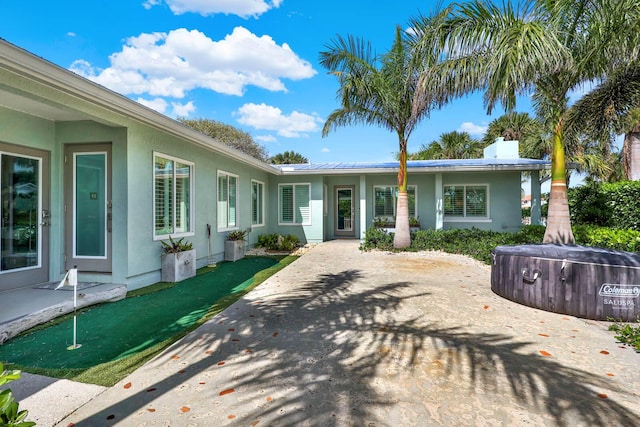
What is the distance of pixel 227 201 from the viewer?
9.37 metres

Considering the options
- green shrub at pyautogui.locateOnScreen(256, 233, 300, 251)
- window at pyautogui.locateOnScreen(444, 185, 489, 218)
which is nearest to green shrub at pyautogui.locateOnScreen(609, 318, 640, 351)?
green shrub at pyautogui.locateOnScreen(256, 233, 300, 251)

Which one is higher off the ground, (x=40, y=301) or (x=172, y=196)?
(x=172, y=196)

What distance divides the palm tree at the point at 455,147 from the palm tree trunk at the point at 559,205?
1552 centimetres

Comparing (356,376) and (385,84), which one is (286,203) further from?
(356,376)

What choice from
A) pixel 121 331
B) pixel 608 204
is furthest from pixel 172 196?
pixel 608 204

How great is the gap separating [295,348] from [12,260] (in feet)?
16.2

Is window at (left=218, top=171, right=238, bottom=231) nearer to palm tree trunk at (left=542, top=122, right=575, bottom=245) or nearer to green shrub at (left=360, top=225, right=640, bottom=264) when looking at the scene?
green shrub at (left=360, top=225, right=640, bottom=264)

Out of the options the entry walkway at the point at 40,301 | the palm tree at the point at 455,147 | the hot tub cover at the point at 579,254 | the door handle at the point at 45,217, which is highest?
the palm tree at the point at 455,147

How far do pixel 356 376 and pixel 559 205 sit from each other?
6.38 m

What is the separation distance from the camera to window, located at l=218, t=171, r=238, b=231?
8.94 metres

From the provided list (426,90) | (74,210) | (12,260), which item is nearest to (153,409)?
(12,260)

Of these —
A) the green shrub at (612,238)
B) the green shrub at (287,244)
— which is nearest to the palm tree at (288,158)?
the green shrub at (287,244)

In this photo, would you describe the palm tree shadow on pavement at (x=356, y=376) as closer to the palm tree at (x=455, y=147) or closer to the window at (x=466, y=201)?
the window at (x=466, y=201)

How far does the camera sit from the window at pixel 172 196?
6.29m
